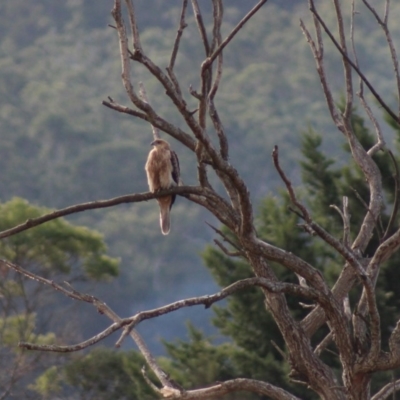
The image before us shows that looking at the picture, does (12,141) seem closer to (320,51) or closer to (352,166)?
(352,166)

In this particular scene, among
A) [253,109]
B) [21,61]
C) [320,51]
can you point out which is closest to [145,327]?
[253,109]

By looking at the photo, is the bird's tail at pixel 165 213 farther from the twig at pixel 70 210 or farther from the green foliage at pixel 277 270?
the green foliage at pixel 277 270

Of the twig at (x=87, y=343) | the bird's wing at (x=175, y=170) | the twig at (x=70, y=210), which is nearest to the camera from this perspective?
the twig at (x=87, y=343)

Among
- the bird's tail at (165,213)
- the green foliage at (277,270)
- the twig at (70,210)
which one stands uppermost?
the green foliage at (277,270)

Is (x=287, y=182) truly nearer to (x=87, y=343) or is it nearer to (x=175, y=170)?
(x=87, y=343)

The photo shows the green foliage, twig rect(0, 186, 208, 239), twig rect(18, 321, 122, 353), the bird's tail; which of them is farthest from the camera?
the green foliage

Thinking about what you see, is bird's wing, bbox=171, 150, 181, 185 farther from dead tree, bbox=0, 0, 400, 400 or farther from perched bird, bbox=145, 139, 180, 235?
dead tree, bbox=0, 0, 400, 400

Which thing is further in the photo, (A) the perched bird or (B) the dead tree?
(A) the perched bird

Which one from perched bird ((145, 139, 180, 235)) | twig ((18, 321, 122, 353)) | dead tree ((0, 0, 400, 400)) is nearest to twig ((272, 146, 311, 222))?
dead tree ((0, 0, 400, 400))

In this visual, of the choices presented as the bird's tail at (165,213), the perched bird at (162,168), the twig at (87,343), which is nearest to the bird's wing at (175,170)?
the perched bird at (162,168)

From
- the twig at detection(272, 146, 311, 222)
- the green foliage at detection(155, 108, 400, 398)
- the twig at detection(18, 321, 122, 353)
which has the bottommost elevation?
the twig at detection(18, 321, 122, 353)

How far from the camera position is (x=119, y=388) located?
14289 millimetres

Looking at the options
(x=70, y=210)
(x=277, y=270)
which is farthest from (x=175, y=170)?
(x=277, y=270)

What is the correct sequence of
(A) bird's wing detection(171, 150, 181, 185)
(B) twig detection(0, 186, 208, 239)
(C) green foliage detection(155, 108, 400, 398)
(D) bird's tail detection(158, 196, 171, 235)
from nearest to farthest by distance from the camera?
1. (B) twig detection(0, 186, 208, 239)
2. (A) bird's wing detection(171, 150, 181, 185)
3. (D) bird's tail detection(158, 196, 171, 235)
4. (C) green foliage detection(155, 108, 400, 398)
